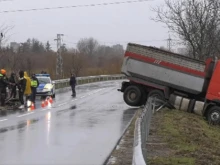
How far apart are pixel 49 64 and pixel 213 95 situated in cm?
6324

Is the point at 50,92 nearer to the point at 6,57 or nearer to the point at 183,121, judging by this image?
the point at 6,57

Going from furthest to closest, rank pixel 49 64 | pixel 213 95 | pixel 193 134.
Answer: pixel 49 64 → pixel 213 95 → pixel 193 134

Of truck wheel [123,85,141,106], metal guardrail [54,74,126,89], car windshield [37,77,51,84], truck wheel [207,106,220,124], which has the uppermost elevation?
truck wheel [207,106,220,124]

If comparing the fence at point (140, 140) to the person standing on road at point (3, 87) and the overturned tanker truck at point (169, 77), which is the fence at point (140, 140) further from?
the person standing on road at point (3, 87)

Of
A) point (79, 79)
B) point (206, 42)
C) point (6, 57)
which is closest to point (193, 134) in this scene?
point (206, 42)

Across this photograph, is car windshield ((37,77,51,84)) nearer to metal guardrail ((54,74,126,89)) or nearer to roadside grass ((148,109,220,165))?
metal guardrail ((54,74,126,89))

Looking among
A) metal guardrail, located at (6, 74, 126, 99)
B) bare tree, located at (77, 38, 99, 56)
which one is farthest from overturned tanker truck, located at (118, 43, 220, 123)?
bare tree, located at (77, 38, 99, 56)

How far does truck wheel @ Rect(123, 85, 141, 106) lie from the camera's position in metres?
23.4

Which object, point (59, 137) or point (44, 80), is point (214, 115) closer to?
point (59, 137)

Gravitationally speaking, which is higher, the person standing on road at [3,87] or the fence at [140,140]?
the fence at [140,140]

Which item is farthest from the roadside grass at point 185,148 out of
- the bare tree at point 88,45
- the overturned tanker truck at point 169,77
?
the bare tree at point 88,45

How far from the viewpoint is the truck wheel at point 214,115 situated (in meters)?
19.0

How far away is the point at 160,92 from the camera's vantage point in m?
22.4

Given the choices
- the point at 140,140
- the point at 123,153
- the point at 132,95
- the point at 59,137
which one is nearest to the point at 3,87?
the point at 132,95
